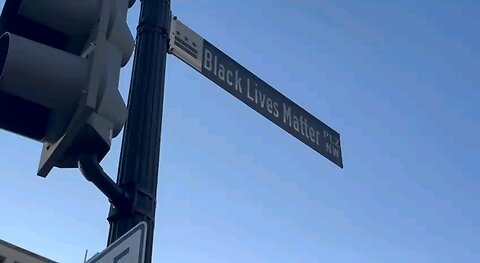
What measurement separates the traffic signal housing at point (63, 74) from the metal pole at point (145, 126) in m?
0.33

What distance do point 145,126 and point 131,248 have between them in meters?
1.11

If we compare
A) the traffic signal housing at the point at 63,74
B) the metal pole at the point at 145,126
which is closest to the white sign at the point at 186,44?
the metal pole at the point at 145,126

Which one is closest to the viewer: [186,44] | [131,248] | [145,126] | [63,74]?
[131,248]

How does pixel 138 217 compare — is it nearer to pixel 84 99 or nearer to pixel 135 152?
pixel 135 152

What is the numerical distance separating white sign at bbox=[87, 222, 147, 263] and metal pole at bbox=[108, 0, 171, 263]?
652 millimetres

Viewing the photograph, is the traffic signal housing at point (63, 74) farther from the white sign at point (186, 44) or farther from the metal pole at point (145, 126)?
the white sign at point (186, 44)

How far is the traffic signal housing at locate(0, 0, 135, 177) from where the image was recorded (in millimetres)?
2275

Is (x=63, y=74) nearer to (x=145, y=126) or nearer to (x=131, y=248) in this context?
(x=131, y=248)

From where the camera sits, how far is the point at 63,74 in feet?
7.59

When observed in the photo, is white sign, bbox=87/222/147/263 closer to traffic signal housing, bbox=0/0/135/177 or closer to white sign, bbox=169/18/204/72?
traffic signal housing, bbox=0/0/135/177

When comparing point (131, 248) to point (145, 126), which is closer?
point (131, 248)

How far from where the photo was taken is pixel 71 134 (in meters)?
2.45

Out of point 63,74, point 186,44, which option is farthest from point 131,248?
point 186,44

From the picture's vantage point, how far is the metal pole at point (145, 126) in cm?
287
